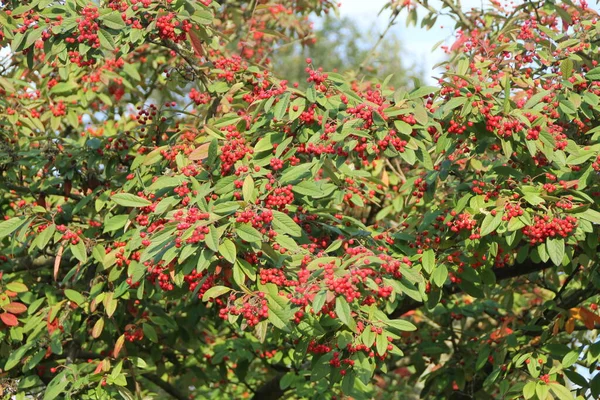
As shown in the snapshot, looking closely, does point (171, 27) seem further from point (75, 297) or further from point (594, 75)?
point (594, 75)

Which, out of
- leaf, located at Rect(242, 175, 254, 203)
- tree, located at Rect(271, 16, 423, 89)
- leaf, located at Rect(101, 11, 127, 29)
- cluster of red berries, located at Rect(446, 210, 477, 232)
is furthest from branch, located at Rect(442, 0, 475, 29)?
tree, located at Rect(271, 16, 423, 89)

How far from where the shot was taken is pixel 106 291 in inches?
198

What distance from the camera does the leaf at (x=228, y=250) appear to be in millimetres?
3453

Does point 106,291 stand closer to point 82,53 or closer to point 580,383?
point 82,53

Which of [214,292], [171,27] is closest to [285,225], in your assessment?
[214,292]

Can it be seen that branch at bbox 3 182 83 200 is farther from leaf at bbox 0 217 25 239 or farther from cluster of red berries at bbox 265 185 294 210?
cluster of red berries at bbox 265 185 294 210

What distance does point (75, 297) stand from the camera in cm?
496

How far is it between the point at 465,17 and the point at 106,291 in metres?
3.97

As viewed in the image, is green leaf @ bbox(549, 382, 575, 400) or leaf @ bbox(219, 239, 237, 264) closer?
leaf @ bbox(219, 239, 237, 264)

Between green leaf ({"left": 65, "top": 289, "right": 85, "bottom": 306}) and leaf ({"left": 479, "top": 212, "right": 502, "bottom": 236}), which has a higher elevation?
leaf ({"left": 479, "top": 212, "right": 502, "bottom": 236})

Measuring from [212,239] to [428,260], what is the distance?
1.35m

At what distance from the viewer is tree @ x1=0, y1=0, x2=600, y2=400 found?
149 inches

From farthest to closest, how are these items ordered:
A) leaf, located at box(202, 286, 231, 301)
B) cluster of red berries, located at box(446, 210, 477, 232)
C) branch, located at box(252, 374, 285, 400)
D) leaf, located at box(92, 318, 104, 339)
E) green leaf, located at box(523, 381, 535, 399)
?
branch, located at box(252, 374, 285, 400), leaf, located at box(92, 318, 104, 339), green leaf, located at box(523, 381, 535, 399), cluster of red berries, located at box(446, 210, 477, 232), leaf, located at box(202, 286, 231, 301)

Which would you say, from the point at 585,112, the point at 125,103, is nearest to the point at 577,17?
the point at 585,112
